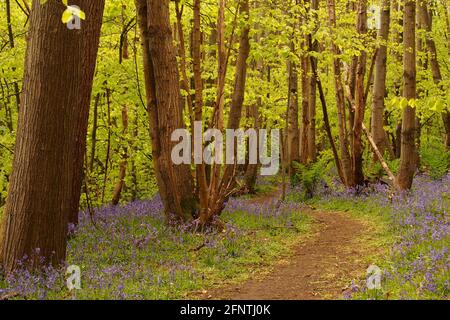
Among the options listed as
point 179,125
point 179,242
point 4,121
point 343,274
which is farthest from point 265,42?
point 4,121

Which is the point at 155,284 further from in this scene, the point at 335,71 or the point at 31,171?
the point at 335,71

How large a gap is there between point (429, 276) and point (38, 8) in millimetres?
6256

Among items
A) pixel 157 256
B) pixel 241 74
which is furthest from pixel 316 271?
pixel 241 74

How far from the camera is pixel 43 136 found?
675 cm

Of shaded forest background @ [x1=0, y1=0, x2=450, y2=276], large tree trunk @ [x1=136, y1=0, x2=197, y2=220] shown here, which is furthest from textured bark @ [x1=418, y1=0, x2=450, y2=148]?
large tree trunk @ [x1=136, y1=0, x2=197, y2=220]

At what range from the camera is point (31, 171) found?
6742 mm

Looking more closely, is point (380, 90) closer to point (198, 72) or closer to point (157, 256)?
point (198, 72)

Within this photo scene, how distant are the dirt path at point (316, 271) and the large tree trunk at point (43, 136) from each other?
2.62 meters

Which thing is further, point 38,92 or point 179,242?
point 179,242

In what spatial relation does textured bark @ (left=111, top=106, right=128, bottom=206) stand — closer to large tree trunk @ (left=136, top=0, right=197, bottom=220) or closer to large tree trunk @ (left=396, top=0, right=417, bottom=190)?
large tree trunk @ (left=136, top=0, right=197, bottom=220)

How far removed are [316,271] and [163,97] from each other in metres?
4.90

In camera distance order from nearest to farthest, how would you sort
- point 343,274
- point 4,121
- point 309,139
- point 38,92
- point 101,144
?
point 38,92 → point 343,274 → point 4,121 → point 101,144 → point 309,139

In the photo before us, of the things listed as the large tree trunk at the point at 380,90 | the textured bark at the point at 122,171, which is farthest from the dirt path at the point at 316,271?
the textured bark at the point at 122,171

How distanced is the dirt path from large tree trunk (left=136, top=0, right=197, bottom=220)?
296cm
